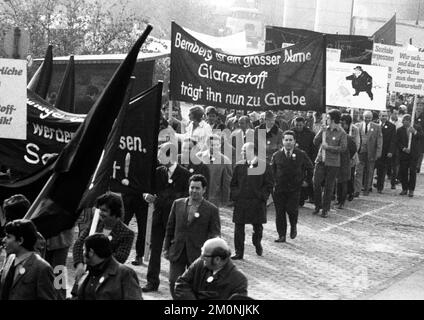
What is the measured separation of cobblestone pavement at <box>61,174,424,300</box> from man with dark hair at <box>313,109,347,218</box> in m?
0.37

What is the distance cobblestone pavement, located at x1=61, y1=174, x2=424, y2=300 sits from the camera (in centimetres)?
1398

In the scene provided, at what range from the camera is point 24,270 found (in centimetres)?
833

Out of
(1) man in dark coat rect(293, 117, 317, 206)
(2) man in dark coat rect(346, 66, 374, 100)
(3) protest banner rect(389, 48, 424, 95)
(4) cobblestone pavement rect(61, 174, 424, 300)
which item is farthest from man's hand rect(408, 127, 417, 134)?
(1) man in dark coat rect(293, 117, 317, 206)

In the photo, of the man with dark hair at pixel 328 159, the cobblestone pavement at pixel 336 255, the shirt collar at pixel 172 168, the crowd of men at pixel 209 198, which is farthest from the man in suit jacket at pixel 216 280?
the man with dark hair at pixel 328 159

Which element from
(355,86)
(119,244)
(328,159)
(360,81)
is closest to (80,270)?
(119,244)

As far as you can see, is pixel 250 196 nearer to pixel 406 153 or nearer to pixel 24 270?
pixel 24 270

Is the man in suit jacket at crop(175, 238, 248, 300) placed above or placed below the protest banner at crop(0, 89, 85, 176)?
below

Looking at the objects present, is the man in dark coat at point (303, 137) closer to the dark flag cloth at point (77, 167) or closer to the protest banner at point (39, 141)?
the protest banner at point (39, 141)

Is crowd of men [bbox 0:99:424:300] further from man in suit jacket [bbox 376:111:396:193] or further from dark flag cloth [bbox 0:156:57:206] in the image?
dark flag cloth [bbox 0:156:57:206]

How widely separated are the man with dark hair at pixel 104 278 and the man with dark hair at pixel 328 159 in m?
A: 12.2

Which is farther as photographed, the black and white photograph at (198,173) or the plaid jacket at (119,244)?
the plaid jacket at (119,244)

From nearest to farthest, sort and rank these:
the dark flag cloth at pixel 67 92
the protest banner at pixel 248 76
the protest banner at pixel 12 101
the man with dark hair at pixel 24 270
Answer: the man with dark hair at pixel 24 270
the protest banner at pixel 12 101
the dark flag cloth at pixel 67 92
the protest banner at pixel 248 76

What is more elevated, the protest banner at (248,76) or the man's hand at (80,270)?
the protest banner at (248,76)

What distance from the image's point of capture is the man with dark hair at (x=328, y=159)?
20484mm
